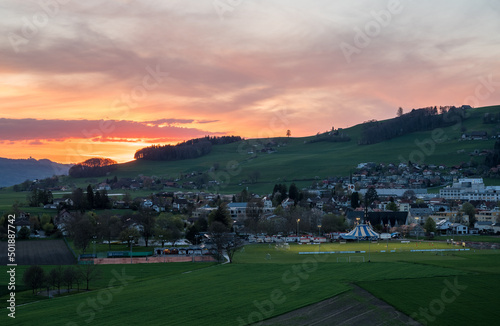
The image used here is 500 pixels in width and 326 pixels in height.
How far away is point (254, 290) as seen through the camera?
34938 mm

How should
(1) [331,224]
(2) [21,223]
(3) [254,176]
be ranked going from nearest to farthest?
(2) [21,223]
(1) [331,224]
(3) [254,176]

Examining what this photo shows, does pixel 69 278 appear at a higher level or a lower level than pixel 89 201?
lower

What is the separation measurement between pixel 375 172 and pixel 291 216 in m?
88.7

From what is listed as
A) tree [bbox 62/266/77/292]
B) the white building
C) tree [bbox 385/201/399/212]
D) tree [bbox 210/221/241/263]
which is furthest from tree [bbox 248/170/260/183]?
tree [bbox 62/266/77/292]

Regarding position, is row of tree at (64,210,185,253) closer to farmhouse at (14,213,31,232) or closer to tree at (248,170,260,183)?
farmhouse at (14,213,31,232)

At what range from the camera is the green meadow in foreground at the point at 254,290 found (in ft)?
94.9

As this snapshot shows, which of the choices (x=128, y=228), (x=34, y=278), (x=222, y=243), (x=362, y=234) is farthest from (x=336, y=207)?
(x=34, y=278)

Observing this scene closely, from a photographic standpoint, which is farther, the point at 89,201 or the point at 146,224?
the point at 89,201

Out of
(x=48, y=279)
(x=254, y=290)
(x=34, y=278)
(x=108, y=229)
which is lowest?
(x=254, y=290)

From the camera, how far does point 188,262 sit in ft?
175

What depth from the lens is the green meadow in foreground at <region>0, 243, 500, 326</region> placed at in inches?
1139

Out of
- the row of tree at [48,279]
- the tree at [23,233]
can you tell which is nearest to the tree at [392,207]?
the tree at [23,233]

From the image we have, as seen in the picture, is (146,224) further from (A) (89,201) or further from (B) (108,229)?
(A) (89,201)

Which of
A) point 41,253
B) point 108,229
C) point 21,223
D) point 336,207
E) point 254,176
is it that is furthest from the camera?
point 254,176
